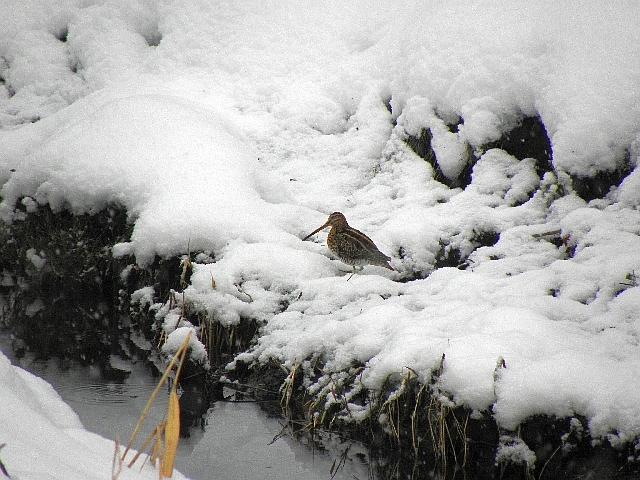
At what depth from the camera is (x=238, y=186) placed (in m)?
5.17

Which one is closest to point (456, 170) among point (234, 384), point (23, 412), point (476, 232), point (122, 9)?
point (476, 232)

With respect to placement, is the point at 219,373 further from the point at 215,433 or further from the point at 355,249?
the point at 355,249

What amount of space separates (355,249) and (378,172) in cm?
173

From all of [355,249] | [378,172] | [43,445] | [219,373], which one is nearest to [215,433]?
[219,373]

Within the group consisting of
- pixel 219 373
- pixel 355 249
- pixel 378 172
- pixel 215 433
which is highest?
pixel 378 172

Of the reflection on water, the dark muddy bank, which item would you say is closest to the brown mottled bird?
the dark muddy bank

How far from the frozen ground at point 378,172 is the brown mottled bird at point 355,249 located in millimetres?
172

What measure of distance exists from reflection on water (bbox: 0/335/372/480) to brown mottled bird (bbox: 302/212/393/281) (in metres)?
1.35

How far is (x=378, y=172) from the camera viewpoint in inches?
233

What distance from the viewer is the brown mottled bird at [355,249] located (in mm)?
4387

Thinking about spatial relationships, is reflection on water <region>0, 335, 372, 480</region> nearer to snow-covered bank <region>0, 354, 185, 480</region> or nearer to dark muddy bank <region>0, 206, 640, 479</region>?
dark muddy bank <region>0, 206, 640, 479</region>

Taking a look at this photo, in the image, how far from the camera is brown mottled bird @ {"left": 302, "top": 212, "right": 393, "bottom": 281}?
4.39m

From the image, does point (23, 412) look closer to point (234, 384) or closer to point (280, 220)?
point (234, 384)

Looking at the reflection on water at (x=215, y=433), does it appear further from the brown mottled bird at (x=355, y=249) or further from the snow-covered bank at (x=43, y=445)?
the brown mottled bird at (x=355, y=249)
